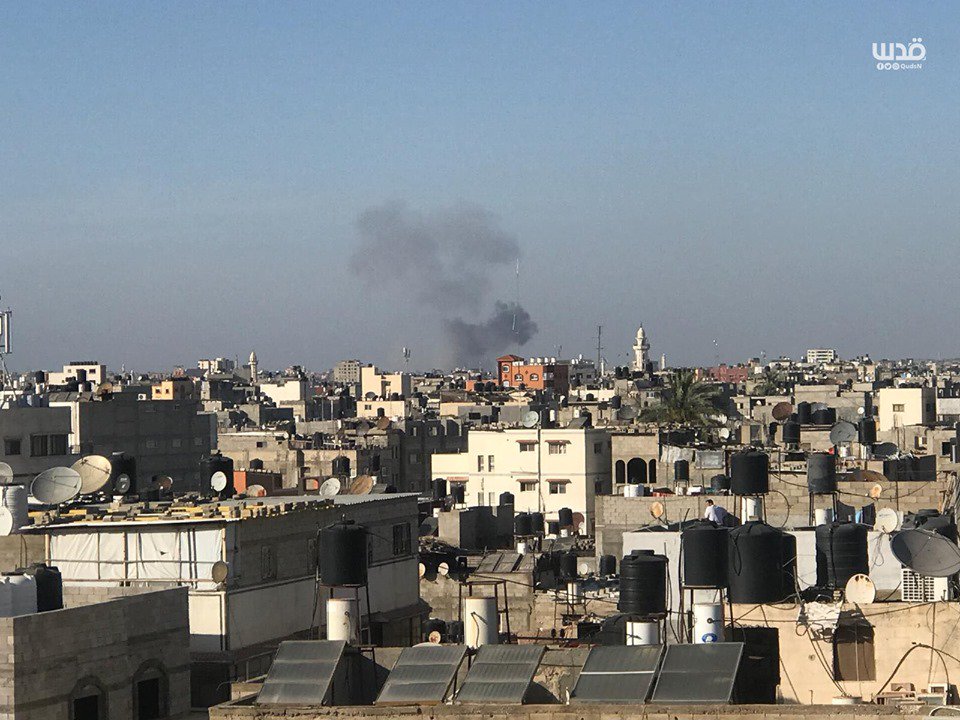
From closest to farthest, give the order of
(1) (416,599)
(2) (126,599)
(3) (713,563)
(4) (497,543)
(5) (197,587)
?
(3) (713,563) < (2) (126,599) < (5) (197,587) < (1) (416,599) < (4) (497,543)

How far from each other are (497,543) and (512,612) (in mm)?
16847

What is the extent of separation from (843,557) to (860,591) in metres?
4.04

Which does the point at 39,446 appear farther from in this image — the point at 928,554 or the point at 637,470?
the point at 928,554

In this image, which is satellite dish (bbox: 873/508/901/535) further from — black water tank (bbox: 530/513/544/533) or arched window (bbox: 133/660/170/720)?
black water tank (bbox: 530/513/544/533)

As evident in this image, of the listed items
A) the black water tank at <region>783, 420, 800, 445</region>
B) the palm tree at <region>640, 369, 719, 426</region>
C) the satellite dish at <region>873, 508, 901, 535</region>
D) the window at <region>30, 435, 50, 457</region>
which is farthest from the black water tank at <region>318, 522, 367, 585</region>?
the palm tree at <region>640, 369, 719, 426</region>

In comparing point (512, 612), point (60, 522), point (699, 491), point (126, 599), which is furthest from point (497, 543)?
point (126, 599)

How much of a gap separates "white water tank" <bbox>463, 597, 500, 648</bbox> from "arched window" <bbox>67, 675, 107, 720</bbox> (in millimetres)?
5641

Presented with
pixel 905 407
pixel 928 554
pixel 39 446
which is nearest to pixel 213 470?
pixel 928 554

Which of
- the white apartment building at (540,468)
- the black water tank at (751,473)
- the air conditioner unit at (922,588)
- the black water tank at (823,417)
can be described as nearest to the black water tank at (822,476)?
the black water tank at (751,473)

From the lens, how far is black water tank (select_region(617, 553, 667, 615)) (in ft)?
69.5

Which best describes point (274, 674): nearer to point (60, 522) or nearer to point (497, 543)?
point (60, 522)

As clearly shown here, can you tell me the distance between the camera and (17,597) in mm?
24516

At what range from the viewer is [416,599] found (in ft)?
118

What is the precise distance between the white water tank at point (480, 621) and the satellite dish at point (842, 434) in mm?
32603
